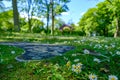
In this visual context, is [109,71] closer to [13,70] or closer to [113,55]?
[113,55]

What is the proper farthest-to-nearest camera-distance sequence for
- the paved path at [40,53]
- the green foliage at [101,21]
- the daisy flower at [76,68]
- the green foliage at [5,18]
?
the green foliage at [101,21], the green foliage at [5,18], the paved path at [40,53], the daisy flower at [76,68]

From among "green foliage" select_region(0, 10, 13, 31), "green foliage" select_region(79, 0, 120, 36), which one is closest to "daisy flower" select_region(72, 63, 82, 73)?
"green foliage" select_region(0, 10, 13, 31)

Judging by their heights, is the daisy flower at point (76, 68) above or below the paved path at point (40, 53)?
above

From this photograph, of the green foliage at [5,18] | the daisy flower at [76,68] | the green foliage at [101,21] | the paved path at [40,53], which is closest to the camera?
the daisy flower at [76,68]

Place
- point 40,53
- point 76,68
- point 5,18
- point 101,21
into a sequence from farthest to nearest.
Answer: point 101,21, point 5,18, point 40,53, point 76,68

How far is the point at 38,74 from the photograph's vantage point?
4195 millimetres

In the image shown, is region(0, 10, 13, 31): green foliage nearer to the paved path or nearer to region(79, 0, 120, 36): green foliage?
the paved path

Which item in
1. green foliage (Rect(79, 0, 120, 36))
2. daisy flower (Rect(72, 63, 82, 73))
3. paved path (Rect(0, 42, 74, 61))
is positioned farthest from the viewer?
green foliage (Rect(79, 0, 120, 36))

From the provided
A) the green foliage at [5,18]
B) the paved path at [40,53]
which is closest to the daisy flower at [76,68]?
the paved path at [40,53]

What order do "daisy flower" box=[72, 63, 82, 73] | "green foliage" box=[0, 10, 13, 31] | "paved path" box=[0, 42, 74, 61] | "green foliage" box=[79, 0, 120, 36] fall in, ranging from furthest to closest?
"green foliage" box=[79, 0, 120, 36], "green foliage" box=[0, 10, 13, 31], "paved path" box=[0, 42, 74, 61], "daisy flower" box=[72, 63, 82, 73]

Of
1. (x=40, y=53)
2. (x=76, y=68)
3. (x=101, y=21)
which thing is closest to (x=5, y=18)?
(x=101, y=21)

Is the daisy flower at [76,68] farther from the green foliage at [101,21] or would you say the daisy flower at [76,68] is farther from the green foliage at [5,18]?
the green foliage at [101,21]

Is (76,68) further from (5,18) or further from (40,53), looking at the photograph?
(5,18)

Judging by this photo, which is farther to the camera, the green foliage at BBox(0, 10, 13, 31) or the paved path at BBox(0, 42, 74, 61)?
the green foliage at BBox(0, 10, 13, 31)
